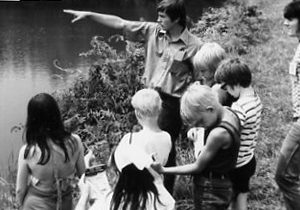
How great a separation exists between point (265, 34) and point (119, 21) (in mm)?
6969

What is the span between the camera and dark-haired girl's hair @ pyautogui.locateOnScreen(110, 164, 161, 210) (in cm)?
265

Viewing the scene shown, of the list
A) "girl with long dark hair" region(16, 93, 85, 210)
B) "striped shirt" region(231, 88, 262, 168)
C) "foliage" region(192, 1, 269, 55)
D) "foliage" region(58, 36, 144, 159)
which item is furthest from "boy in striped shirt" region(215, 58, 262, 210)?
"foliage" region(192, 1, 269, 55)

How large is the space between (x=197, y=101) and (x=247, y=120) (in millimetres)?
580

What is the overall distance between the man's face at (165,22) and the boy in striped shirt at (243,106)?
53 cm

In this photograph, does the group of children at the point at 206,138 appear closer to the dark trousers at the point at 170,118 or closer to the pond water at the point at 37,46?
the dark trousers at the point at 170,118

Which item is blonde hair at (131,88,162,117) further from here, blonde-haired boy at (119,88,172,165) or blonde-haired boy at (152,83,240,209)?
blonde-haired boy at (152,83,240,209)

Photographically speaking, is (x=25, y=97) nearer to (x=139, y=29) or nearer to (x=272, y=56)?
(x=272, y=56)

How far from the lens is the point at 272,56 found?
8.13m

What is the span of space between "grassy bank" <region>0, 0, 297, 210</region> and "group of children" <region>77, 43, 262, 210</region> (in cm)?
93

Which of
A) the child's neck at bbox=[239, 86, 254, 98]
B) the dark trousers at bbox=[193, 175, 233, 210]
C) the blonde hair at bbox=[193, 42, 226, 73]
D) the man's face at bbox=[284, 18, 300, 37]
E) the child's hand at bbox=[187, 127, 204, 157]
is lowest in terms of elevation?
the dark trousers at bbox=[193, 175, 233, 210]

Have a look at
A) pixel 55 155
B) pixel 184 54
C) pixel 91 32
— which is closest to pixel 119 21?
pixel 184 54

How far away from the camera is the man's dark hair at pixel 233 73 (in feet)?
10.1

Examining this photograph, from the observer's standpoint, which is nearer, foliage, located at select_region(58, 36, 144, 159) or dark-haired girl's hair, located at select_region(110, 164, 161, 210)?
dark-haired girl's hair, located at select_region(110, 164, 161, 210)

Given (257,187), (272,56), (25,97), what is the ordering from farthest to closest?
1. (25,97)
2. (272,56)
3. (257,187)
